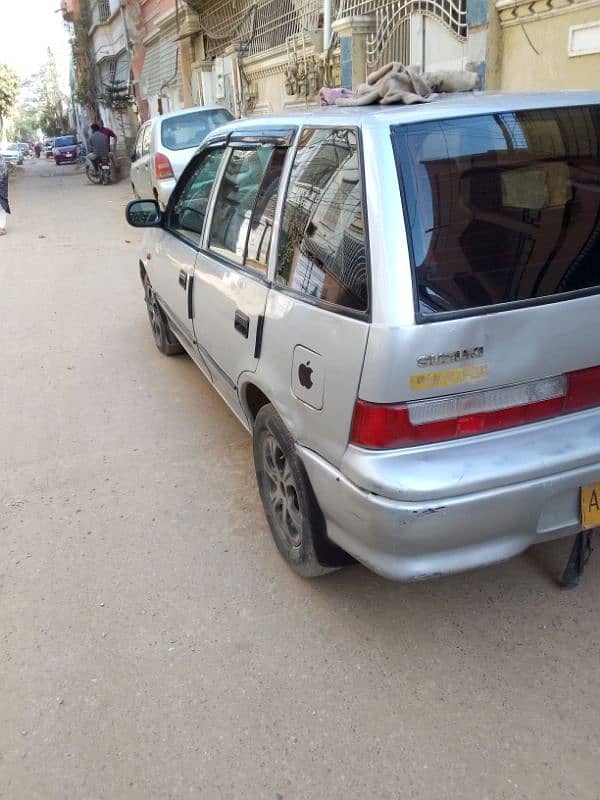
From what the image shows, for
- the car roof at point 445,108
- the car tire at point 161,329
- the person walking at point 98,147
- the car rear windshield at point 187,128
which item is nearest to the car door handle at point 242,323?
the car roof at point 445,108

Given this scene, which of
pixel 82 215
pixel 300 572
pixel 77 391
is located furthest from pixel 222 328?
pixel 82 215

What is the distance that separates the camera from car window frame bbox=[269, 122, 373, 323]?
2068 mm

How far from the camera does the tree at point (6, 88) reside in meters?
50.1

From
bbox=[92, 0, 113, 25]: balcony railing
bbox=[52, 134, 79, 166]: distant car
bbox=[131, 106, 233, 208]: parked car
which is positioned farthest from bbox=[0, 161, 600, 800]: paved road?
bbox=[52, 134, 79, 166]: distant car

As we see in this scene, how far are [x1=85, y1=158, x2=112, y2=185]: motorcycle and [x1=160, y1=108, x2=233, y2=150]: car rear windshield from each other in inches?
471

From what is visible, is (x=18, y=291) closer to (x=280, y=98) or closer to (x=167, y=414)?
(x=167, y=414)

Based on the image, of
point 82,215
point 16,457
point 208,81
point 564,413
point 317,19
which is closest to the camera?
point 564,413

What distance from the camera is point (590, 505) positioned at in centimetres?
224

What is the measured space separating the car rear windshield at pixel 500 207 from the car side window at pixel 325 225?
0.18 meters

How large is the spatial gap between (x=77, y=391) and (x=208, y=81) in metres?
16.2

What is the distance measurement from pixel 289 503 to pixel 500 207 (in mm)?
1377

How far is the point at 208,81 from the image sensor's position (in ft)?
61.4

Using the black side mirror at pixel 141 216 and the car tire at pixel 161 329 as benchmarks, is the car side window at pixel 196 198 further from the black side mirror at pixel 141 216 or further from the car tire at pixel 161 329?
the car tire at pixel 161 329

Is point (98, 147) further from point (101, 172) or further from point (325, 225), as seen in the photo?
point (325, 225)
